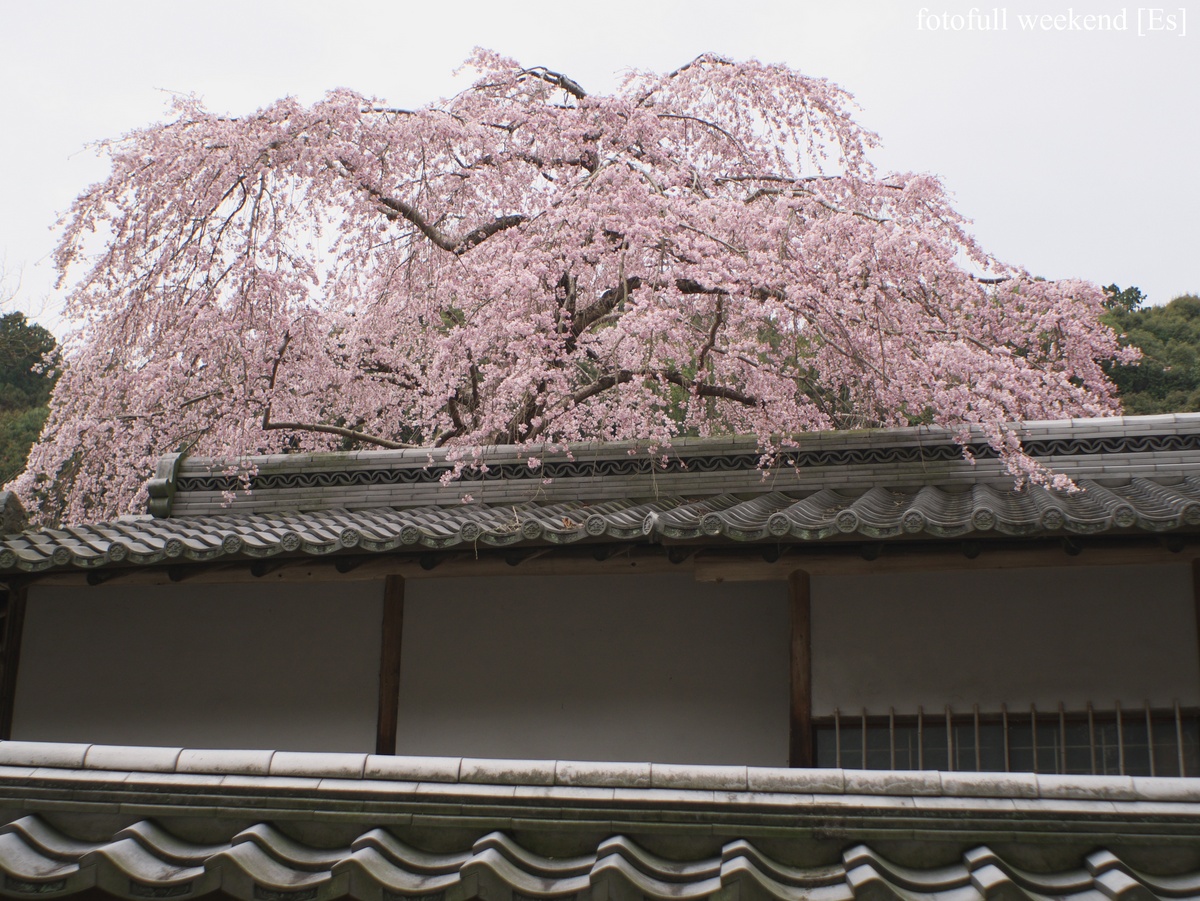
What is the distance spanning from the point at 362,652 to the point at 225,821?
355 cm

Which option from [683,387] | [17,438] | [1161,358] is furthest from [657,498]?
[17,438]

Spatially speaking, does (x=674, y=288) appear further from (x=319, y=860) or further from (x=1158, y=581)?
(x=319, y=860)

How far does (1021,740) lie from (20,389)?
30.7 metres

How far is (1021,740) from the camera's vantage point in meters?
5.78

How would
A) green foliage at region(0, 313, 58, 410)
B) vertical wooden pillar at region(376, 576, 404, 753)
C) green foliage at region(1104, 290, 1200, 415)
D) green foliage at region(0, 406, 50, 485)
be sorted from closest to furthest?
vertical wooden pillar at region(376, 576, 404, 753) → green foliage at region(0, 406, 50, 485) → green foliage at region(1104, 290, 1200, 415) → green foliage at region(0, 313, 58, 410)

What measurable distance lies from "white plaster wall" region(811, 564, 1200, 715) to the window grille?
0.06m

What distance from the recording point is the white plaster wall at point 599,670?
6.27 m

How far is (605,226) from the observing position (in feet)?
30.3

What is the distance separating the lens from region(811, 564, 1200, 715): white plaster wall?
19.0 feet

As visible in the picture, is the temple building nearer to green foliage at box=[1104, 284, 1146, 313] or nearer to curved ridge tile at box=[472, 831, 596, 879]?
curved ridge tile at box=[472, 831, 596, 879]

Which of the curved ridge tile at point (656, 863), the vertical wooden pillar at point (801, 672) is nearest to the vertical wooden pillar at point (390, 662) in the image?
the vertical wooden pillar at point (801, 672)

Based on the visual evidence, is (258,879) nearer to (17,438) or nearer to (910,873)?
(910,873)

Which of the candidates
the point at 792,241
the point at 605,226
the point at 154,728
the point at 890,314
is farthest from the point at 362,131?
the point at 154,728

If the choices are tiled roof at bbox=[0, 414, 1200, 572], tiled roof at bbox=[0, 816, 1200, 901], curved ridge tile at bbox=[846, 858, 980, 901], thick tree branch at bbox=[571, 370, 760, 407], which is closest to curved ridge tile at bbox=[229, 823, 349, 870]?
tiled roof at bbox=[0, 816, 1200, 901]
